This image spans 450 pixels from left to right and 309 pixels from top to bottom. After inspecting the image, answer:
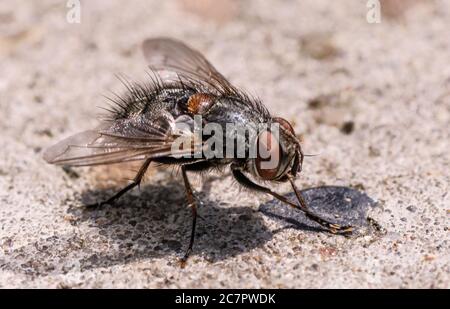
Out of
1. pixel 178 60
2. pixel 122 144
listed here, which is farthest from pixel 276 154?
pixel 178 60

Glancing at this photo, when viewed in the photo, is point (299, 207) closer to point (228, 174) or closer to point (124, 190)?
point (228, 174)

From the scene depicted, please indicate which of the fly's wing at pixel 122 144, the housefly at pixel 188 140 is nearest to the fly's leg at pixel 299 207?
the housefly at pixel 188 140

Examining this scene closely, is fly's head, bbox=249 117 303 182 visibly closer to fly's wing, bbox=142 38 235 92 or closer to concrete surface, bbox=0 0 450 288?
concrete surface, bbox=0 0 450 288

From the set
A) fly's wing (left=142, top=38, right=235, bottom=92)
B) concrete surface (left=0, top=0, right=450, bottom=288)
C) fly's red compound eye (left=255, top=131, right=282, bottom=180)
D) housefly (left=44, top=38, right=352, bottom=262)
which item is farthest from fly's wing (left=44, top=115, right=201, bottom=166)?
fly's wing (left=142, top=38, right=235, bottom=92)

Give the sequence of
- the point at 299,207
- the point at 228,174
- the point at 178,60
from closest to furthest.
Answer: the point at 299,207 → the point at 228,174 → the point at 178,60

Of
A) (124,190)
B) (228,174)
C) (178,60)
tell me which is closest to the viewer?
(124,190)

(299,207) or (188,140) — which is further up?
(188,140)
